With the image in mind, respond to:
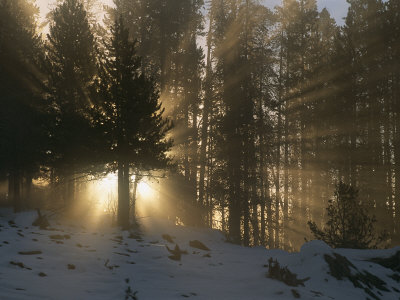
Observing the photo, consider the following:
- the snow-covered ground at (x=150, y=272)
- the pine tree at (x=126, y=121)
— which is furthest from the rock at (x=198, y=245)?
the pine tree at (x=126, y=121)

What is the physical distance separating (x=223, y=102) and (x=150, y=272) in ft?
52.4

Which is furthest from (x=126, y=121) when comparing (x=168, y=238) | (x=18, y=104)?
(x=18, y=104)

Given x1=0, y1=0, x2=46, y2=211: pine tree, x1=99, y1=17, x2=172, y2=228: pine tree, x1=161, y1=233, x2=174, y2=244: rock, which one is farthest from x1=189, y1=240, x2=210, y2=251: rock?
x1=0, y1=0, x2=46, y2=211: pine tree

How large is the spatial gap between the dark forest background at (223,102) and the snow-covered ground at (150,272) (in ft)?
19.8

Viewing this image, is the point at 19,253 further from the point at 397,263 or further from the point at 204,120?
the point at 204,120

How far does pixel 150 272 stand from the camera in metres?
7.10

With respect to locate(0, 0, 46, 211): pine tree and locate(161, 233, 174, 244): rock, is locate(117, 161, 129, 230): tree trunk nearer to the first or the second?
locate(161, 233, 174, 244): rock

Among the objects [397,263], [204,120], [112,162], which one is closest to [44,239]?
[112,162]

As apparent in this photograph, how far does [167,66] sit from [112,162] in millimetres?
9990

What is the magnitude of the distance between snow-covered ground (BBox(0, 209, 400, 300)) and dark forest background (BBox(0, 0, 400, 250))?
6049 mm

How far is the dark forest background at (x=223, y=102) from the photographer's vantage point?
17.3m

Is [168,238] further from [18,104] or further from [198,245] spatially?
[18,104]

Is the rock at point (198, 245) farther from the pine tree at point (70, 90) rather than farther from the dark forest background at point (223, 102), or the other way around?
the pine tree at point (70, 90)

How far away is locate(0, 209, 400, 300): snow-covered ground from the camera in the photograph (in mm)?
5375
